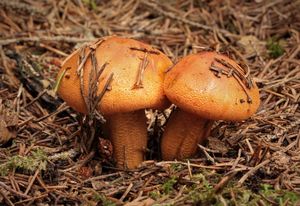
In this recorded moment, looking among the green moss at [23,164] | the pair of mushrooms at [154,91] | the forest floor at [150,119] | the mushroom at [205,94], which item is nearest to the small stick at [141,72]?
the pair of mushrooms at [154,91]

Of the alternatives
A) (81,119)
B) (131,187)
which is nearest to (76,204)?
(131,187)

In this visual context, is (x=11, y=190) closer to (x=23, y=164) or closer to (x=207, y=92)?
(x=23, y=164)

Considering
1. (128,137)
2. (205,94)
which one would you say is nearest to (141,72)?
(205,94)

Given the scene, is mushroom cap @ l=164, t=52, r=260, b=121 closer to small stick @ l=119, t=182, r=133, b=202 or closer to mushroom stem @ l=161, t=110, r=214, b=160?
mushroom stem @ l=161, t=110, r=214, b=160

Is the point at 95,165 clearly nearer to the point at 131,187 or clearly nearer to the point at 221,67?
the point at 131,187

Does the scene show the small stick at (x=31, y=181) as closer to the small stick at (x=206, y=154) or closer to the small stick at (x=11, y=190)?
the small stick at (x=11, y=190)

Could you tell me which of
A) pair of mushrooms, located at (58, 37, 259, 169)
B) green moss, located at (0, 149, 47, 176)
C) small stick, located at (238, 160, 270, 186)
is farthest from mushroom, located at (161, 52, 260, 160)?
green moss, located at (0, 149, 47, 176)
